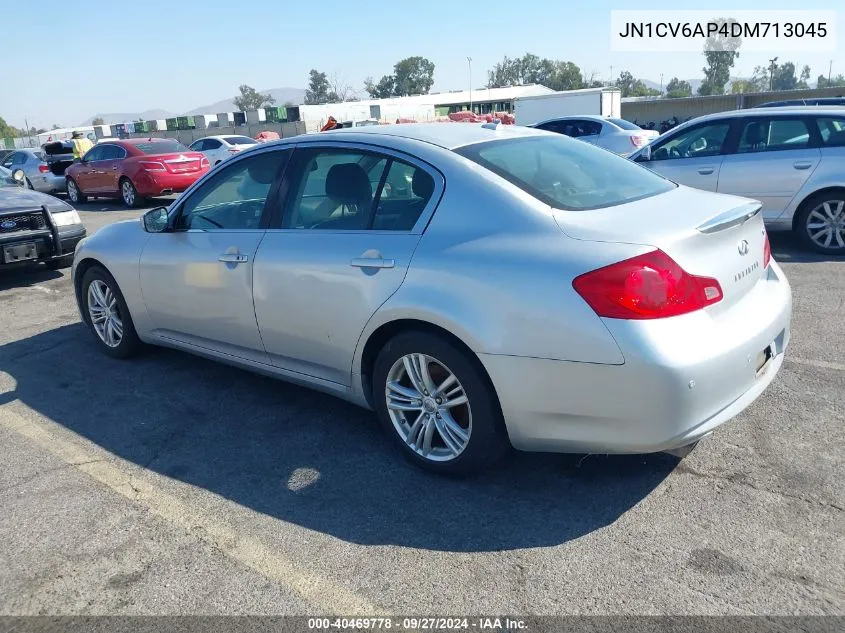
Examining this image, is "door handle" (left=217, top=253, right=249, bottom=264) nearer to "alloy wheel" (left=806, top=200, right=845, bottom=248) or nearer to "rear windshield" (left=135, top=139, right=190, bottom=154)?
"alloy wheel" (left=806, top=200, right=845, bottom=248)

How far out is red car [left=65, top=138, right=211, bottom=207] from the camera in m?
15.1

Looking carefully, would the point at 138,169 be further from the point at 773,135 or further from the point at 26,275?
the point at 773,135

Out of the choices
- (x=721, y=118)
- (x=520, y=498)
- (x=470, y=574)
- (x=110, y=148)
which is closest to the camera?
(x=470, y=574)

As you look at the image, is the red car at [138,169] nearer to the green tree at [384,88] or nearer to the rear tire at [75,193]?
the rear tire at [75,193]

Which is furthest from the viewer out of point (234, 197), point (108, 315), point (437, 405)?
point (108, 315)

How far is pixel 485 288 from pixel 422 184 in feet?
2.37

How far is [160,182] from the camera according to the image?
592 inches

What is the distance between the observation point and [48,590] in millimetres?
2809

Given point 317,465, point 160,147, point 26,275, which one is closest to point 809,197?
point 317,465

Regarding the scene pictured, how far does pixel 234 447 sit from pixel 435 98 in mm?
84725

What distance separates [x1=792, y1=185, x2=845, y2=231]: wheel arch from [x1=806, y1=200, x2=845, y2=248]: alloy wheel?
10 cm

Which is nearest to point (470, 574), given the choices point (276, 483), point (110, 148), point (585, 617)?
point (585, 617)

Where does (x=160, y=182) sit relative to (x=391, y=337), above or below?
below

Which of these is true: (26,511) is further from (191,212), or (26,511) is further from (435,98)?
(435,98)
